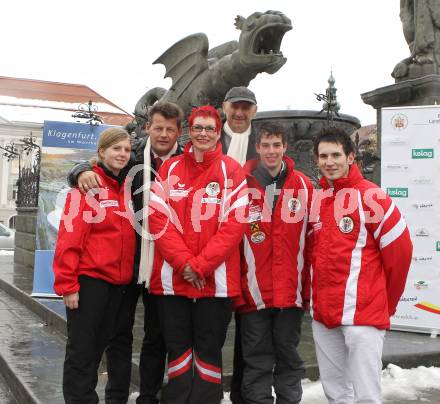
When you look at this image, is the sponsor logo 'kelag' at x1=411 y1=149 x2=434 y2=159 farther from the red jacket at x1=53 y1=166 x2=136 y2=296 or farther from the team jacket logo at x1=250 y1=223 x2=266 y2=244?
the red jacket at x1=53 y1=166 x2=136 y2=296

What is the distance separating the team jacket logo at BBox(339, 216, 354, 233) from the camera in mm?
2666

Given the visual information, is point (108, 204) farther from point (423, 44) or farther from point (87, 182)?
point (423, 44)

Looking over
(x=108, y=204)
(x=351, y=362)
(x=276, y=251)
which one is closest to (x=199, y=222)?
(x=276, y=251)

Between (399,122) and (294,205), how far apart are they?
2.75 metres

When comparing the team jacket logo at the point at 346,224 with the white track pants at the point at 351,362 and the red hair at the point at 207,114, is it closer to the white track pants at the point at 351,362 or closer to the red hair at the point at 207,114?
the white track pants at the point at 351,362

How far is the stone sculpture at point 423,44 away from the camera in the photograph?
6.18 meters

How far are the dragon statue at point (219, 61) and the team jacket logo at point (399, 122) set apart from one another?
106 inches

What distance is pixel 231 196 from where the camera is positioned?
113 inches

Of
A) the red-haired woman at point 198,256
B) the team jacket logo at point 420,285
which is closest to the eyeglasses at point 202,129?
the red-haired woman at point 198,256

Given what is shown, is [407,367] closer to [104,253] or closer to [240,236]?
[240,236]

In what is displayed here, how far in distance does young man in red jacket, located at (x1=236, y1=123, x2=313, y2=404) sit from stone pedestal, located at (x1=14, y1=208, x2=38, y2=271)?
815 centimetres

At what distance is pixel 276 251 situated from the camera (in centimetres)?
295

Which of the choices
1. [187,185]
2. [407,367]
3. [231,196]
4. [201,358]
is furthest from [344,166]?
[407,367]

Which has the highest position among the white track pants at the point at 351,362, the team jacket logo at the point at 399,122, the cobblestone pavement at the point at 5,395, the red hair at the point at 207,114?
the team jacket logo at the point at 399,122
